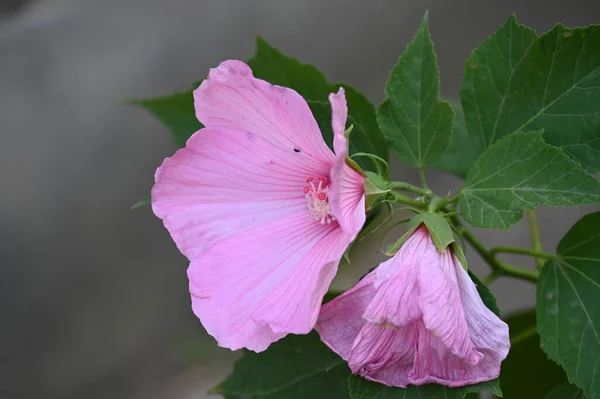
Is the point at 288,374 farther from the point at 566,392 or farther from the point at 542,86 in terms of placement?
the point at 542,86

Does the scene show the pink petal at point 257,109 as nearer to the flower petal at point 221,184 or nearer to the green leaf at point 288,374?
the flower petal at point 221,184

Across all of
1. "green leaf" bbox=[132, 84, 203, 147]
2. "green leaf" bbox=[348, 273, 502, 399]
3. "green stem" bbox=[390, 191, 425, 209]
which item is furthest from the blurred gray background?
"green leaf" bbox=[348, 273, 502, 399]

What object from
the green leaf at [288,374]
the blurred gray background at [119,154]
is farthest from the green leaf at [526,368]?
the blurred gray background at [119,154]

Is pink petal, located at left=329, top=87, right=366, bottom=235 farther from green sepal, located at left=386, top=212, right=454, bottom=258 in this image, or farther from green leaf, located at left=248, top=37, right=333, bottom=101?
green leaf, located at left=248, top=37, right=333, bottom=101

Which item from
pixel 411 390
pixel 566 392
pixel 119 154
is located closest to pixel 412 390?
pixel 411 390

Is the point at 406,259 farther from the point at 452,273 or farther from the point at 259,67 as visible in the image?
the point at 259,67

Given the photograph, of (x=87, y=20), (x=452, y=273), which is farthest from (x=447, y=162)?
(x=87, y=20)
